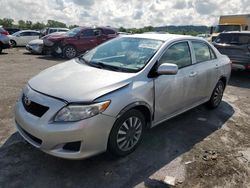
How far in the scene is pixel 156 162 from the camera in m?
3.40

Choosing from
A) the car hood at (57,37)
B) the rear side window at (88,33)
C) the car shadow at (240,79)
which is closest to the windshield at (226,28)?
the car shadow at (240,79)

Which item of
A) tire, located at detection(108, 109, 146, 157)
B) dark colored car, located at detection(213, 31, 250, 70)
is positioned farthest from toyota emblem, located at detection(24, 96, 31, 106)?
dark colored car, located at detection(213, 31, 250, 70)

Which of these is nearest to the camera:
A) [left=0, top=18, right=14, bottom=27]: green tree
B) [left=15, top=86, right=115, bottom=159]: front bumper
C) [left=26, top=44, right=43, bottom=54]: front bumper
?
[left=15, top=86, right=115, bottom=159]: front bumper

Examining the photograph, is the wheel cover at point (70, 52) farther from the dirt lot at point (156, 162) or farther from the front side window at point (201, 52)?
the front side window at point (201, 52)

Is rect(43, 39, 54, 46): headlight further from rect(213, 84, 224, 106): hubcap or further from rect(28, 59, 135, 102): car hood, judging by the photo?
rect(28, 59, 135, 102): car hood

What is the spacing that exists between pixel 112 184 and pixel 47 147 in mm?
866

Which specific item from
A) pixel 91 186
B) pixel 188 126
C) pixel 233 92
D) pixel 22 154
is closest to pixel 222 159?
pixel 188 126

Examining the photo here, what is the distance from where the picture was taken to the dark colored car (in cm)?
865

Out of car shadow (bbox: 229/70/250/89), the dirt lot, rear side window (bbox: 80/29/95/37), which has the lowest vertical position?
car shadow (bbox: 229/70/250/89)

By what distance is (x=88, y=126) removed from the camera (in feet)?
9.23

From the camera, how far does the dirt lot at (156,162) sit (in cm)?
297

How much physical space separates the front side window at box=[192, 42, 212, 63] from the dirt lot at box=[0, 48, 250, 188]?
1.23 meters

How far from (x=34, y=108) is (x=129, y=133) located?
1268 millimetres

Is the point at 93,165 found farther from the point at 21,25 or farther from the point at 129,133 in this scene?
the point at 21,25
